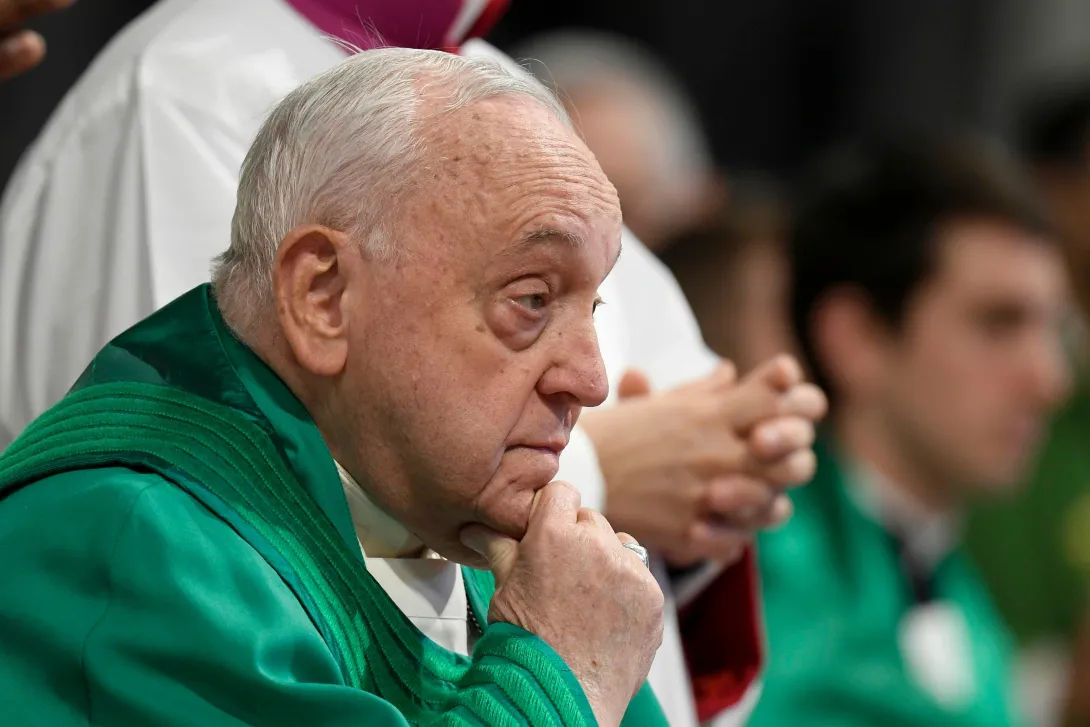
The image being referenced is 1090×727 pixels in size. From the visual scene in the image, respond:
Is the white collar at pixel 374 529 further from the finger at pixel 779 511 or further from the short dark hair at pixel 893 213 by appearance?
the short dark hair at pixel 893 213

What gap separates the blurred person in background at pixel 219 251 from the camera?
2.18 meters

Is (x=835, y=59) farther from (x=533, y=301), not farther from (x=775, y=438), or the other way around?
(x=533, y=301)

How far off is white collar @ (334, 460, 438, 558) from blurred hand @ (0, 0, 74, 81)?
785 mm

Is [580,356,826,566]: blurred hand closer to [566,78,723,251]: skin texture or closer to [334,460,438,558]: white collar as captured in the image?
[334,460,438,558]: white collar

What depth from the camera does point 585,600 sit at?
162cm

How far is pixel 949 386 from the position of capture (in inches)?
170

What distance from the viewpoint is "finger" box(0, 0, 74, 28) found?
2115mm

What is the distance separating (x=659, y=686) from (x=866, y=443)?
217 centimetres

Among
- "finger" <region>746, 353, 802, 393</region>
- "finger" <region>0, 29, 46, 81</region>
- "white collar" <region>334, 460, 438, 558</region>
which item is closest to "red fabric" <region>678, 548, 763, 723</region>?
"finger" <region>746, 353, 802, 393</region>

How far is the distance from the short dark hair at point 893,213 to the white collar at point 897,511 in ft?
0.73

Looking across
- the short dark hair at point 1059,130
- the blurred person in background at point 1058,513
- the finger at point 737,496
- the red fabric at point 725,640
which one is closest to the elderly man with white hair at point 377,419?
the finger at point 737,496

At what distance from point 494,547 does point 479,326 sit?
0.72 feet

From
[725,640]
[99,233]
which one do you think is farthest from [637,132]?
[99,233]

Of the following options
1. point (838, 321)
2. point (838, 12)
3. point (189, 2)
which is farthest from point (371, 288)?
point (838, 12)
